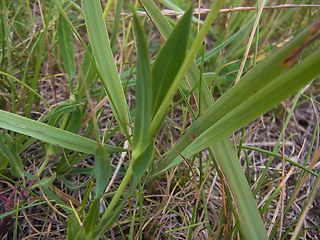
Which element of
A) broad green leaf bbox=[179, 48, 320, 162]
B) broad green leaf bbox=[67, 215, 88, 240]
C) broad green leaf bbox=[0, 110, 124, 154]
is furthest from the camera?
broad green leaf bbox=[0, 110, 124, 154]

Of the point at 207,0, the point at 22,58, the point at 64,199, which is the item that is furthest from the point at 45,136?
the point at 207,0

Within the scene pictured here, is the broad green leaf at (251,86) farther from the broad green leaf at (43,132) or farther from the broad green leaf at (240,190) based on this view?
the broad green leaf at (43,132)

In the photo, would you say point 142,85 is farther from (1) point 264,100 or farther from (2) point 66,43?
(2) point 66,43

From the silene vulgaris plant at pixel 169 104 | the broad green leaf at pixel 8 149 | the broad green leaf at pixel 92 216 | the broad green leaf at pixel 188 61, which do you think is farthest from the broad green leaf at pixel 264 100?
the broad green leaf at pixel 8 149

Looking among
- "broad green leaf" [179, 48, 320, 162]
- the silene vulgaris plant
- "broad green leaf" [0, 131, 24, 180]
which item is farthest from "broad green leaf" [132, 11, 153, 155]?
"broad green leaf" [0, 131, 24, 180]

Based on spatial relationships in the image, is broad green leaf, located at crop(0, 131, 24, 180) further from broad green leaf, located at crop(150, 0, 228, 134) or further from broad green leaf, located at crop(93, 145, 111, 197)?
broad green leaf, located at crop(150, 0, 228, 134)

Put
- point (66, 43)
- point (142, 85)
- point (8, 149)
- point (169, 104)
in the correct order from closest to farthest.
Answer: point (142, 85) < point (169, 104) < point (8, 149) < point (66, 43)

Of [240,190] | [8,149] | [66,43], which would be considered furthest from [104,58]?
[240,190]
